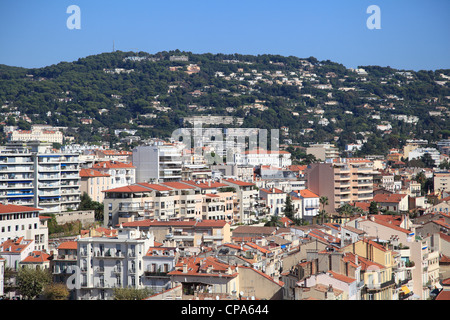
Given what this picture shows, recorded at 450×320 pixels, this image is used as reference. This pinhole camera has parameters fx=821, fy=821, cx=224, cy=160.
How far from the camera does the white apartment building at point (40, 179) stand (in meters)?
31.8

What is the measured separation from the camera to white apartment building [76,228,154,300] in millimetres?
17250

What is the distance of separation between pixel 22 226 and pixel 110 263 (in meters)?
8.18

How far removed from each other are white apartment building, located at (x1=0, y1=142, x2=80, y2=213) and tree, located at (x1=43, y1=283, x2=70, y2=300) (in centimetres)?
1411

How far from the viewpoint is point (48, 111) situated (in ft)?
298

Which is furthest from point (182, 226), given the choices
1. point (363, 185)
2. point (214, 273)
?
point (363, 185)

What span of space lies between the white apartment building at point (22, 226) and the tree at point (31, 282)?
→ 609 cm

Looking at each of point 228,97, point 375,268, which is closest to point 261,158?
point 375,268

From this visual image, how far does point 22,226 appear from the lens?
24.9 metres

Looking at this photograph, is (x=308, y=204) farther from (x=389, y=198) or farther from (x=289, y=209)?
(x=389, y=198)

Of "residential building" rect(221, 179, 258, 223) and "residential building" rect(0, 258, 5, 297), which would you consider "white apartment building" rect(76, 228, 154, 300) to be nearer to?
"residential building" rect(0, 258, 5, 297)

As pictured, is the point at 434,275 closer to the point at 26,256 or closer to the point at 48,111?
the point at 26,256

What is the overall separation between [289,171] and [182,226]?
25.0m

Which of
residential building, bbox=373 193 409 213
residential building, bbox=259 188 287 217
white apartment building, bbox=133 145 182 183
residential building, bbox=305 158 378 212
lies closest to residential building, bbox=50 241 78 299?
residential building, bbox=259 188 287 217

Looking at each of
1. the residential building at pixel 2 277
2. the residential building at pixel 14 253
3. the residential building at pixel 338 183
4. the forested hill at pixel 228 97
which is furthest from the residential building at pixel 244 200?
the forested hill at pixel 228 97
